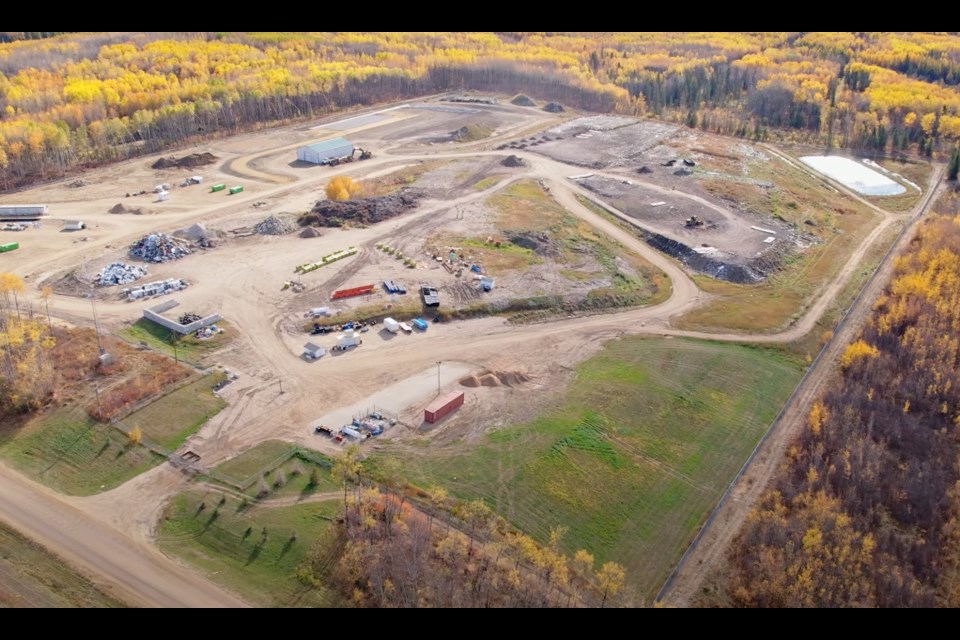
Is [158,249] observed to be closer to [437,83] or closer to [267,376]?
[267,376]

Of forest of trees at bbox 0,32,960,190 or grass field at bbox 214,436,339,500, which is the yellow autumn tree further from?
grass field at bbox 214,436,339,500

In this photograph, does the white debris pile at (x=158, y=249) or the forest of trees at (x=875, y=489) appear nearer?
the forest of trees at (x=875, y=489)

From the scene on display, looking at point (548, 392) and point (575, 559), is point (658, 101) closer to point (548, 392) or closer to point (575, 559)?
point (548, 392)

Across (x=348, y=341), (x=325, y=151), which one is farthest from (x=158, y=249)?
(x=325, y=151)

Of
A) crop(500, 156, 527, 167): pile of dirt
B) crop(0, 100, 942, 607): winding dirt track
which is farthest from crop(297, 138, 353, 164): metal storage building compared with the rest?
crop(500, 156, 527, 167): pile of dirt

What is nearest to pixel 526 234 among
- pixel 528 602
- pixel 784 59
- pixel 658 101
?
pixel 528 602

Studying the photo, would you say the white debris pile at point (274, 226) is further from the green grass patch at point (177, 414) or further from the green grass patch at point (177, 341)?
the green grass patch at point (177, 414)

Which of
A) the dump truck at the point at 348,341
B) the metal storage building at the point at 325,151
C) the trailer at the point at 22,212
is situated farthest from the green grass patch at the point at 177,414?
the metal storage building at the point at 325,151
